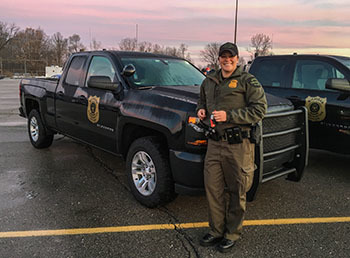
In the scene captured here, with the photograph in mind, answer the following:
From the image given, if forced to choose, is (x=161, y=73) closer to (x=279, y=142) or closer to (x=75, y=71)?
(x=75, y=71)

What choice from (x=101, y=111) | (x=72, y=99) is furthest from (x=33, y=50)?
(x=101, y=111)

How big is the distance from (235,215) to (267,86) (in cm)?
344

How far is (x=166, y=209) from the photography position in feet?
12.4

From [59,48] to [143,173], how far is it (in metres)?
75.8

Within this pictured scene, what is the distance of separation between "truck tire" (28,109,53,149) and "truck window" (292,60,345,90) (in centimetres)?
463

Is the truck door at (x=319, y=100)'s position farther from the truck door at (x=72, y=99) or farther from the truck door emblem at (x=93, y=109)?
the truck door at (x=72, y=99)

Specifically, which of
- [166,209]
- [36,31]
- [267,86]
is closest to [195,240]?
[166,209]

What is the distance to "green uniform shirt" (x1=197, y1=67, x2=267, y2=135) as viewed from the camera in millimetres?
2629

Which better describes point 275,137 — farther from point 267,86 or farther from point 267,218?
point 267,86

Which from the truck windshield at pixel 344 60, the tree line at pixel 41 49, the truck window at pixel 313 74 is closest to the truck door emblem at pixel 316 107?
the truck window at pixel 313 74

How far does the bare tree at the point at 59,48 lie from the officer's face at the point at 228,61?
235 ft

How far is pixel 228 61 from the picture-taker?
2.69 metres

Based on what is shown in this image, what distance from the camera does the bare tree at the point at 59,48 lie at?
70.8m

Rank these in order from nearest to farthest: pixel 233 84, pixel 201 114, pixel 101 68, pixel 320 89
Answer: pixel 233 84
pixel 201 114
pixel 101 68
pixel 320 89
